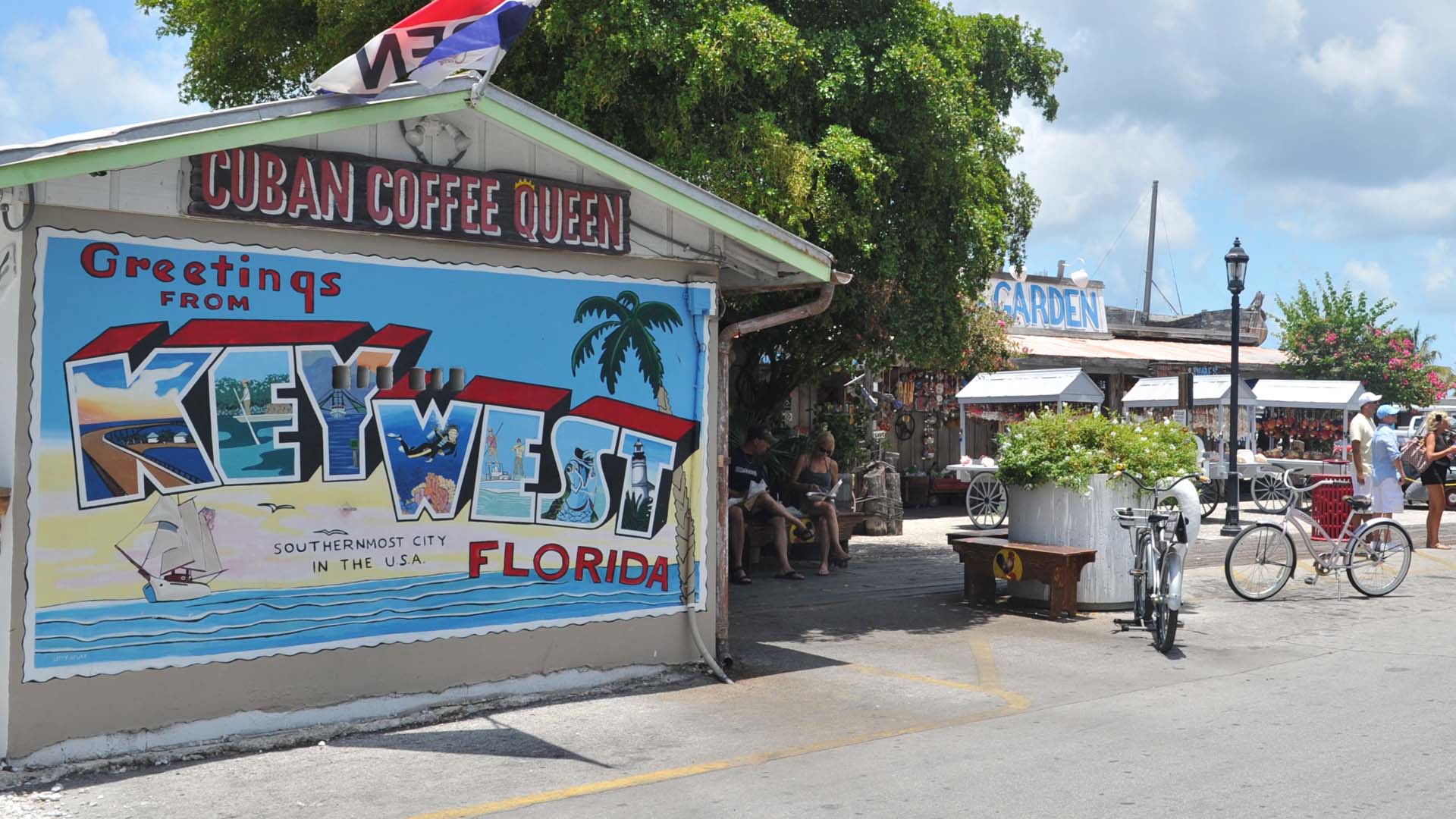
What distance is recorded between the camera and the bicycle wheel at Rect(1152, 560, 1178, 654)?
9.32 m

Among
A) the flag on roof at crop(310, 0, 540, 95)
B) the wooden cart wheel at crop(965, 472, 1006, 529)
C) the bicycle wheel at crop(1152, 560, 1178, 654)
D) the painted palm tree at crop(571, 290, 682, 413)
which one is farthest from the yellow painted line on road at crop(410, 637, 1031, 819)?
the wooden cart wheel at crop(965, 472, 1006, 529)

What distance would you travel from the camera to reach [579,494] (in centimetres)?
807

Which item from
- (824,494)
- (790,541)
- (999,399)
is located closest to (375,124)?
(824,494)

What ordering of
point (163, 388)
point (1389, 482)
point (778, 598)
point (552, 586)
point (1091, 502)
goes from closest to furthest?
point (163, 388) < point (552, 586) < point (1091, 502) < point (778, 598) < point (1389, 482)

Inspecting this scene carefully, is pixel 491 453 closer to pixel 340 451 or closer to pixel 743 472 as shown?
pixel 340 451

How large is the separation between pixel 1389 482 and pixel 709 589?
33.9ft

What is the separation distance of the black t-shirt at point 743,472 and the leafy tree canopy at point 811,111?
1.88 meters

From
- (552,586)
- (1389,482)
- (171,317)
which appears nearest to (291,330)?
(171,317)

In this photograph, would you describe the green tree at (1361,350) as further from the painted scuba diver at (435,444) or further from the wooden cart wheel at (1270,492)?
the painted scuba diver at (435,444)

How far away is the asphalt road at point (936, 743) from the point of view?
570cm

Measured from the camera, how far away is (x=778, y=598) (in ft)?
39.7

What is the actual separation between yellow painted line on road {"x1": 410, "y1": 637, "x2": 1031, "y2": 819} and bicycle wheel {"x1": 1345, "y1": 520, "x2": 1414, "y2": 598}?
17.3ft

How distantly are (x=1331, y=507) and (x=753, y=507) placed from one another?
18.7 ft

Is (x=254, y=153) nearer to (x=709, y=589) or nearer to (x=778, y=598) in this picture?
(x=709, y=589)
